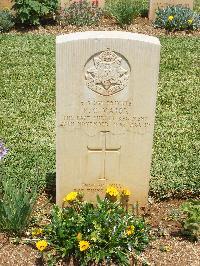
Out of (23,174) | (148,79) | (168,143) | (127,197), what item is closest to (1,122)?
(23,174)

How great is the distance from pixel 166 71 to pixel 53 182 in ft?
12.9

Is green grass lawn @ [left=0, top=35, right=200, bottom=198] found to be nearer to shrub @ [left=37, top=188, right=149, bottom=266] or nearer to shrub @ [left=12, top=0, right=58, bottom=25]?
shrub @ [left=12, top=0, right=58, bottom=25]

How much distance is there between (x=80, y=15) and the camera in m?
10.9

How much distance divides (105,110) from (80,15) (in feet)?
22.0

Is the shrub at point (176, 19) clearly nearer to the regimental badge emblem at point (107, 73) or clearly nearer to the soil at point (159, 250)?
the soil at point (159, 250)

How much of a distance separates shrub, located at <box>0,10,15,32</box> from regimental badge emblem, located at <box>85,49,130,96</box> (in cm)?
649

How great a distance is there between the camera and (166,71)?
877cm

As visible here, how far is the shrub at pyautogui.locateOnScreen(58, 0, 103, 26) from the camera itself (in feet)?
35.6

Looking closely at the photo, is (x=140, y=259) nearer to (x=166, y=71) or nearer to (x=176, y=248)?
(x=176, y=248)

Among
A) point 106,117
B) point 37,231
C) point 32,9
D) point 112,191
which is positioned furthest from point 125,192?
point 32,9

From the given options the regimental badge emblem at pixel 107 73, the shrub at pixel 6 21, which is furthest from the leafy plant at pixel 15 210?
the shrub at pixel 6 21

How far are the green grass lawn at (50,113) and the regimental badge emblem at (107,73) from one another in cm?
143

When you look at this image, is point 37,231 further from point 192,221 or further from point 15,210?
point 192,221

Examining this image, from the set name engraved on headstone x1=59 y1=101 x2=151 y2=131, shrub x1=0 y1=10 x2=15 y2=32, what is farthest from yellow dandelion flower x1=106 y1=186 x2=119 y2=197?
shrub x1=0 y1=10 x2=15 y2=32
